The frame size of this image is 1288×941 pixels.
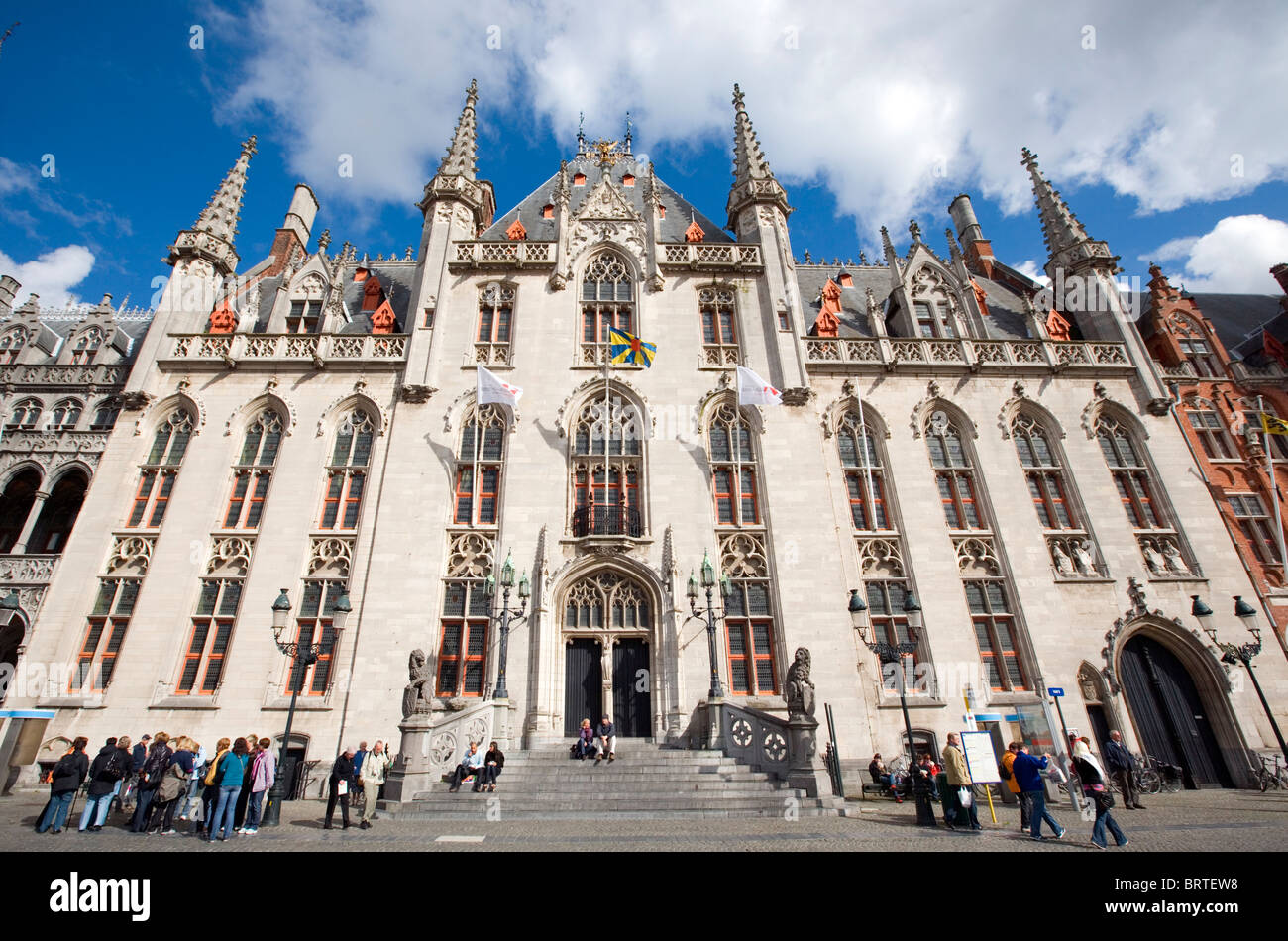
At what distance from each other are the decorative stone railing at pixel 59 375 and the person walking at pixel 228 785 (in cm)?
1903

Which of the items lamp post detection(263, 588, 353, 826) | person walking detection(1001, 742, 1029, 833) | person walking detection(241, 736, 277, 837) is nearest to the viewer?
person walking detection(1001, 742, 1029, 833)

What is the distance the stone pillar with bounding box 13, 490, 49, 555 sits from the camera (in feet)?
61.0

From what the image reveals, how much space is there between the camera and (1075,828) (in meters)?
10.5

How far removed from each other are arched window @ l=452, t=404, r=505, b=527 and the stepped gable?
848 centimetres

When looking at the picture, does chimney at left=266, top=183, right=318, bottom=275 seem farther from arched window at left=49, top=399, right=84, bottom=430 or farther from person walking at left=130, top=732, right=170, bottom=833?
person walking at left=130, top=732, right=170, bottom=833

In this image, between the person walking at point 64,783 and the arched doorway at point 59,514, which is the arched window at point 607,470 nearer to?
the person walking at point 64,783

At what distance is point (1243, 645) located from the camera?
1694 centimetres

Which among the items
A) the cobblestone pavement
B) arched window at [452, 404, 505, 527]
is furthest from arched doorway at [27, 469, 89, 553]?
arched window at [452, 404, 505, 527]

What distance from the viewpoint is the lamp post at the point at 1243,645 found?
15.1 metres

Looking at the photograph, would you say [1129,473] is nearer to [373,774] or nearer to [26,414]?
[373,774]

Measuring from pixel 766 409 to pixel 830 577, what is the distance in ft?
20.7
